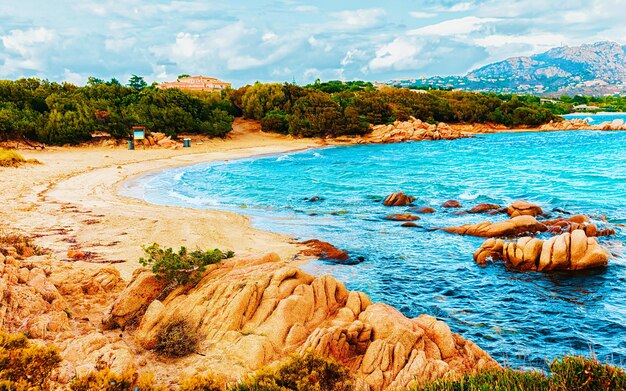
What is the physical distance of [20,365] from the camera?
6.77 metres

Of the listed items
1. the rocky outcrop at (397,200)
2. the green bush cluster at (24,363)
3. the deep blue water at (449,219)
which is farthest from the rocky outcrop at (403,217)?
the green bush cluster at (24,363)

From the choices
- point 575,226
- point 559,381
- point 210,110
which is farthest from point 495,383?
point 210,110

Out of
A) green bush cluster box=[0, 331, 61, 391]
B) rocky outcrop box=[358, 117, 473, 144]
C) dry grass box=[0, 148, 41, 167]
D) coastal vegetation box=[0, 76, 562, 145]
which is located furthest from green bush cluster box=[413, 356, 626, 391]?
rocky outcrop box=[358, 117, 473, 144]

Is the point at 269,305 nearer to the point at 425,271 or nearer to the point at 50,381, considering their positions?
the point at 50,381

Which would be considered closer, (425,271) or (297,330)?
(297,330)

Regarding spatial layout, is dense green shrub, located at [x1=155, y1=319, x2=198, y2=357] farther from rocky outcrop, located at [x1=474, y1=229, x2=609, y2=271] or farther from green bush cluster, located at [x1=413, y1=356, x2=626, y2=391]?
rocky outcrop, located at [x1=474, y1=229, x2=609, y2=271]

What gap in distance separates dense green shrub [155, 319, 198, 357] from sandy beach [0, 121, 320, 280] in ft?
16.0

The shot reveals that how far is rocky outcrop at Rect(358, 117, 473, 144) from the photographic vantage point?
80481 millimetres

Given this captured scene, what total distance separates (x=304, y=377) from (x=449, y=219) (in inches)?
802

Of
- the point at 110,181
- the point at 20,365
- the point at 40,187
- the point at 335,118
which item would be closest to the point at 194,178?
the point at 110,181

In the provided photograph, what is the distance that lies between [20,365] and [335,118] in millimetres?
74330

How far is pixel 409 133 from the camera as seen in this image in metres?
83.5

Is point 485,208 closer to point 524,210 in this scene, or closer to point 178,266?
point 524,210

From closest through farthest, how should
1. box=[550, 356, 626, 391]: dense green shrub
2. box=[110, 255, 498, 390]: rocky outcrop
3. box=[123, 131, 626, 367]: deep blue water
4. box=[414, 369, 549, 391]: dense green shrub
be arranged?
box=[550, 356, 626, 391]: dense green shrub, box=[414, 369, 549, 391]: dense green shrub, box=[110, 255, 498, 390]: rocky outcrop, box=[123, 131, 626, 367]: deep blue water
